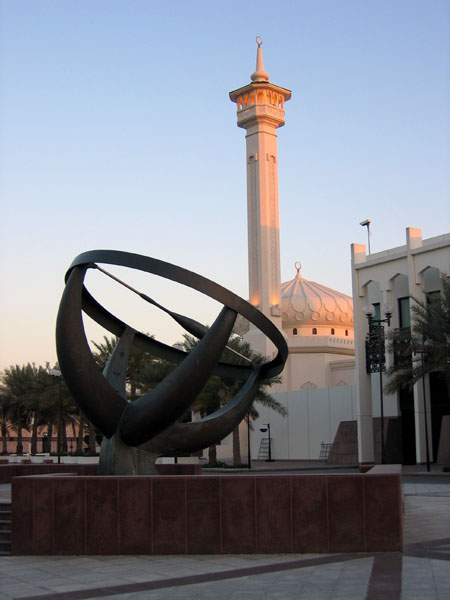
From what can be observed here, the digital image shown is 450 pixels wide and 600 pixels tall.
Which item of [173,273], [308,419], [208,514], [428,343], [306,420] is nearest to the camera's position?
[208,514]

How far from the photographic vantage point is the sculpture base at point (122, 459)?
14422 mm

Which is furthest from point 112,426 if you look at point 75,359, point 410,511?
point 410,511

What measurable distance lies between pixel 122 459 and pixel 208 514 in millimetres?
2605

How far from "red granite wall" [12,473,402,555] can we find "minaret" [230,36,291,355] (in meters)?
45.9

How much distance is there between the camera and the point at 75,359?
13930mm

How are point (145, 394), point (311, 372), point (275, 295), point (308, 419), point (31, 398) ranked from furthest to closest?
point (275, 295), point (311, 372), point (31, 398), point (308, 419), point (145, 394)

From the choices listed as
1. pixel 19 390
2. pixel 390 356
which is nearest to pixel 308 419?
pixel 390 356

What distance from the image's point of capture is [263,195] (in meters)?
→ 60.2

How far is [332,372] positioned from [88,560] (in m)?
48.1

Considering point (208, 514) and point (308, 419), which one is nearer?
point (208, 514)

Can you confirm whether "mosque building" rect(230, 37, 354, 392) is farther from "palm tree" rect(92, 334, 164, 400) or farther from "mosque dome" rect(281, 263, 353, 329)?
"palm tree" rect(92, 334, 164, 400)

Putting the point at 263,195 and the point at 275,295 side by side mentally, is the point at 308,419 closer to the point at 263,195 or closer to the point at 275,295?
the point at 275,295

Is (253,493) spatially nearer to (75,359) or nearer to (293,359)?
(75,359)

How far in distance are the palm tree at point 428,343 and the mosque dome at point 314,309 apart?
84.6ft
